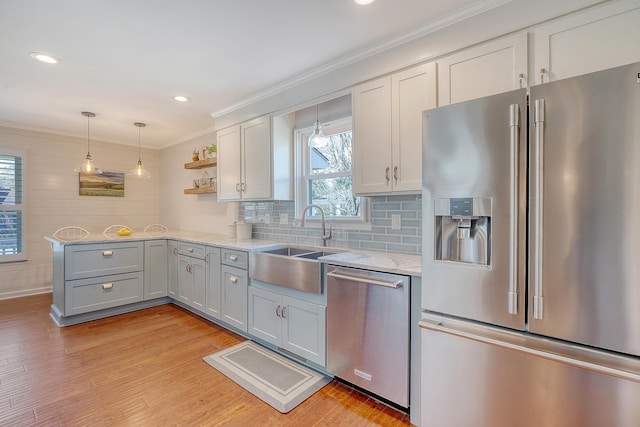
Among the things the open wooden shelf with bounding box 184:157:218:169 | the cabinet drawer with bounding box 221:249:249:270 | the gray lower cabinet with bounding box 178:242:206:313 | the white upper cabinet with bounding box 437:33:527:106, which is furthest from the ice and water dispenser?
the open wooden shelf with bounding box 184:157:218:169

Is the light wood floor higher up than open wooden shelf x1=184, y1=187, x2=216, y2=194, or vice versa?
open wooden shelf x1=184, y1=187, x2=216, y2=194

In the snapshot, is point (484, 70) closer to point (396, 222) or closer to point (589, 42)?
point (589, 42)

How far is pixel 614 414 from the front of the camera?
1120 millimetres

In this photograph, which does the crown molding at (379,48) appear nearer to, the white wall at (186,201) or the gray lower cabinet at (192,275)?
the white wall at (186,201)

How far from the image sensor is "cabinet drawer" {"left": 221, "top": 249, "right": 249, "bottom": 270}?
9.36 feet

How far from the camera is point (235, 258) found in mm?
2959

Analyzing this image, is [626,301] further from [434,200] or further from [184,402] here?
[184,402]

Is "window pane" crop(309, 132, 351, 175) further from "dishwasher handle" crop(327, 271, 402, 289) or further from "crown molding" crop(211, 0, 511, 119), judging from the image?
"dishwasher handle" crop(327, 271, 402, 289)

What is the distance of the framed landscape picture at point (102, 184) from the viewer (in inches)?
190

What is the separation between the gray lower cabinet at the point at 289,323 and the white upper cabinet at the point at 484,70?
1.70 m

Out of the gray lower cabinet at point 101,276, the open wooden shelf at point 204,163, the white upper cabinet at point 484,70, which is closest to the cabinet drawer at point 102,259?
the gray lower cabinet at point 101,276

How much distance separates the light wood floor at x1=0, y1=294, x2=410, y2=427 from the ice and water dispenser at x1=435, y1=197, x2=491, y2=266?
1.09 m

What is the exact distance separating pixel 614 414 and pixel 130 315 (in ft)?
14.1

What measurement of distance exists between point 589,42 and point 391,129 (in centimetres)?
108
